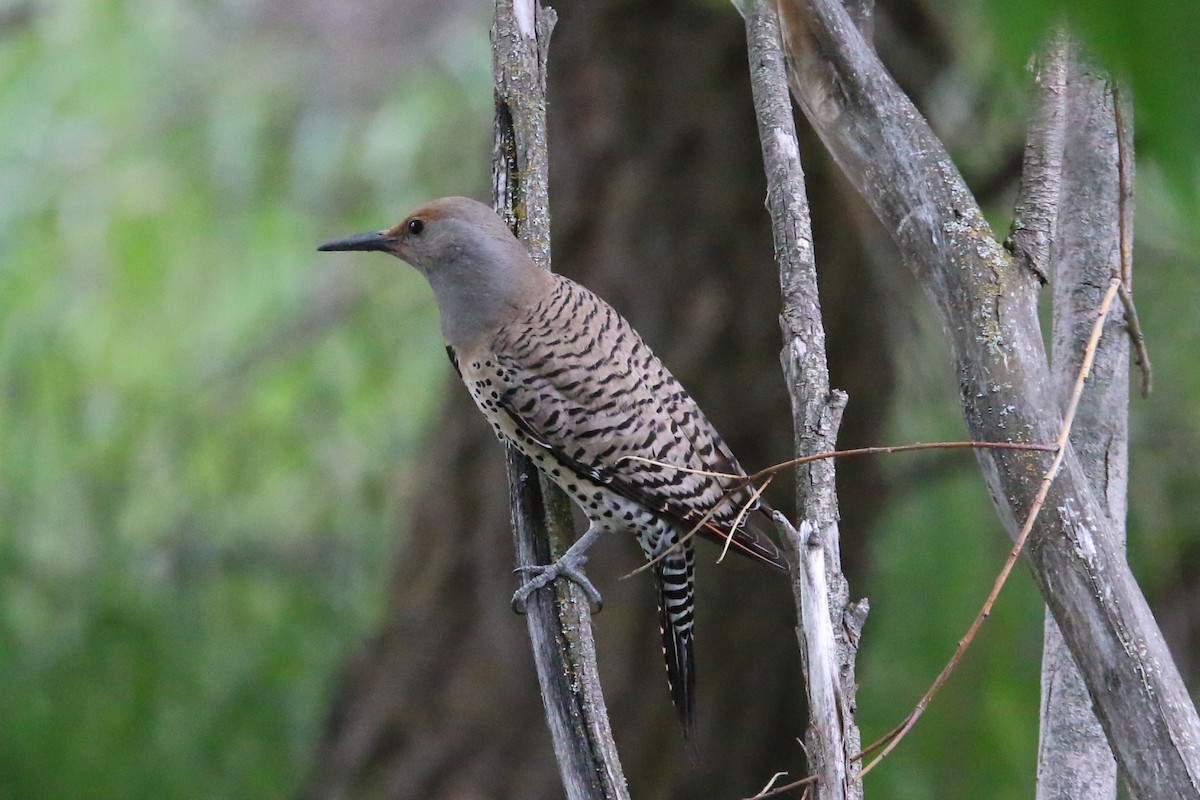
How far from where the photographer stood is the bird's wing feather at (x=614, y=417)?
215cm

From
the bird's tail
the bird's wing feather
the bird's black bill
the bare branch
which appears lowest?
the bird's tail

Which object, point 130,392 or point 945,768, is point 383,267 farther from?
point 945,768

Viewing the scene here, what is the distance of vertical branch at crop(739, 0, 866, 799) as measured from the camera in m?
1.22

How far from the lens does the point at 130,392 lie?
414 cm

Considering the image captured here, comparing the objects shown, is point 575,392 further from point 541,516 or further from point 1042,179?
point 1042,179

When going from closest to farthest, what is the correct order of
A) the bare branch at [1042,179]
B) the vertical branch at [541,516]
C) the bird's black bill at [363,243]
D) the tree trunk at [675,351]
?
the bare branch at [1042,179] < the vertical branch at [541,516] < the bird's black bill at [363,243] < the tree trunk at [675,351]

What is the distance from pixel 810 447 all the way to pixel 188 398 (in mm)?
3377

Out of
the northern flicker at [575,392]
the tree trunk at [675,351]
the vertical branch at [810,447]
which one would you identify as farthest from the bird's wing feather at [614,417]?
the tree trunk at [675,351]

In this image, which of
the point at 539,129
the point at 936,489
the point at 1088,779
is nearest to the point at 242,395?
the point at 936,489

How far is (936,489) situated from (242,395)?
94.1 inches

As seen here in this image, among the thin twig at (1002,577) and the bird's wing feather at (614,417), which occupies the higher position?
A: the bird's wing feather at (614,417)

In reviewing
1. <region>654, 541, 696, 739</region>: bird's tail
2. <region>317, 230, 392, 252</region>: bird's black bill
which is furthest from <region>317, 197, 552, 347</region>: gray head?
<region>654, 541, 696, 739</region>: bird's tail

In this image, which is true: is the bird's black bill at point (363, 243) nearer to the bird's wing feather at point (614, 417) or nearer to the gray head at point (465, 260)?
the gray head at point (465, 260)

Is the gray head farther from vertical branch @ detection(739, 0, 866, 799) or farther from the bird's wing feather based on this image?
vertical branch @ detection(739, 0, 866, 799)
